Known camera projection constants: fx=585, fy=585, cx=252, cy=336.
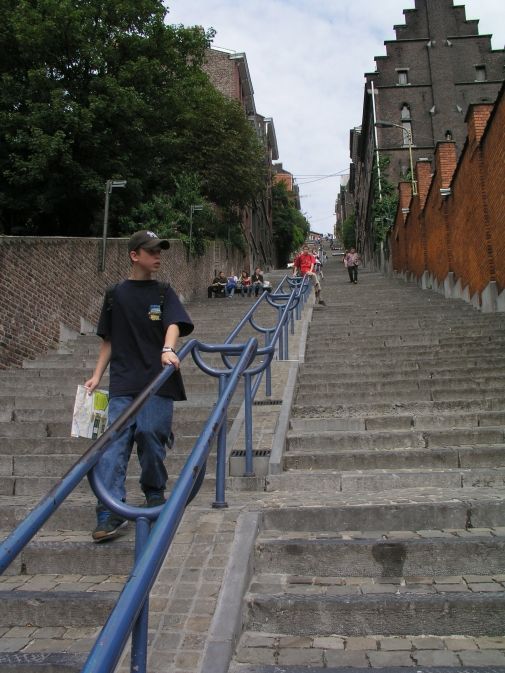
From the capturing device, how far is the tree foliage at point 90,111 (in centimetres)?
1788

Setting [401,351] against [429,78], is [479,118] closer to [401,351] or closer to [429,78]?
[401,351]

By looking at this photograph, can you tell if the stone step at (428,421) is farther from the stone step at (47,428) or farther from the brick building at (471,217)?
the brick building at (471,217)

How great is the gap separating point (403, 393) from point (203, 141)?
20.5m

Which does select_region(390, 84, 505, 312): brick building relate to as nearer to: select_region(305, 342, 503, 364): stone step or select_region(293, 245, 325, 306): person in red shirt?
select_region(305, 342, 503, 364): stone step

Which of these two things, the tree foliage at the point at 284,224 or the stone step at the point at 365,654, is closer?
the stone step at the point at 365,654

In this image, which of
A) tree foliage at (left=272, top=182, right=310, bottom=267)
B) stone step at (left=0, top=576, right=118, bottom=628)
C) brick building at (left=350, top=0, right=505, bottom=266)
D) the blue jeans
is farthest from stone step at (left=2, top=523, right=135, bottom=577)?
tree foliage at (left=272, top=182, right=310, bottom=267)

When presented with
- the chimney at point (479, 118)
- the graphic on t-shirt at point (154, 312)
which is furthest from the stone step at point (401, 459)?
the chimney at point (479, 118)

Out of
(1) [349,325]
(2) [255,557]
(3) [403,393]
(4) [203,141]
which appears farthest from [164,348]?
(4) [203,141]

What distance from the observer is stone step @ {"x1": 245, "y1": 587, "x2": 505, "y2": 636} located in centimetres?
282

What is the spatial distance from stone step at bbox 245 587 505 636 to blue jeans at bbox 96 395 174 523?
0.92 metres

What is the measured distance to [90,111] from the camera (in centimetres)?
1791

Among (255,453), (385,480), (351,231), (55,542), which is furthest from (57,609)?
(351,231)

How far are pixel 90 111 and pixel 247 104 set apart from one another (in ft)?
85.9

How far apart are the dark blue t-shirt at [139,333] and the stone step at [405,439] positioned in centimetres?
223
